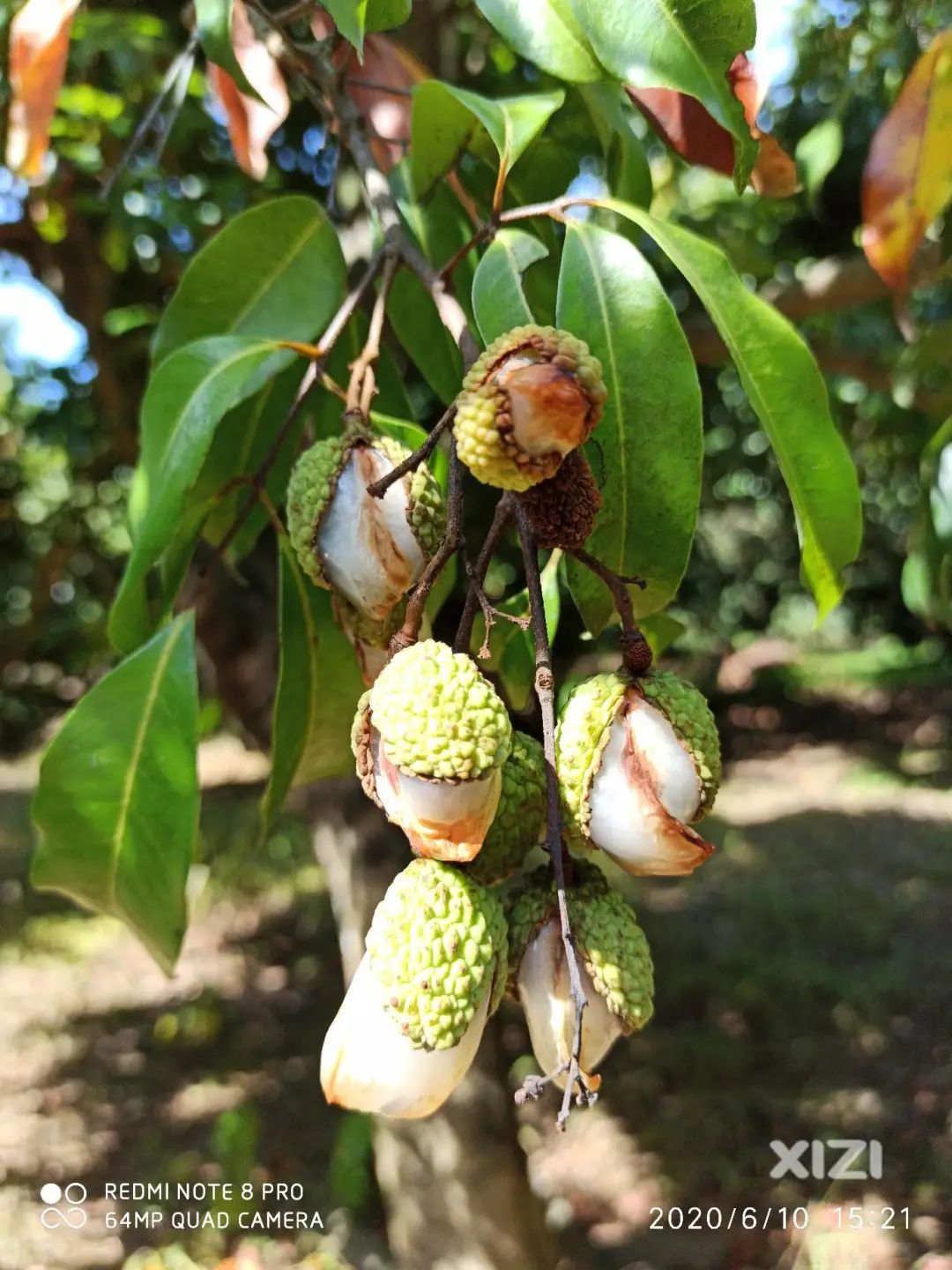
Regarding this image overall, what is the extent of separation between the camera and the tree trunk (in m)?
1.90

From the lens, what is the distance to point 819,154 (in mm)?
1549

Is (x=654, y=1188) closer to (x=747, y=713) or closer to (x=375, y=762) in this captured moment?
(x=375, y=762)

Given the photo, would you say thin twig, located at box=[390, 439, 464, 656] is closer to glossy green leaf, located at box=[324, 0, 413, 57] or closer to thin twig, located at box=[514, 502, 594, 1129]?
thin twig, located at box=[514, 502, 594, 1129]

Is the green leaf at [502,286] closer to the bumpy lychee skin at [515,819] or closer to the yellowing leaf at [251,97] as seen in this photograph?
the bumpy lychee skin at [515,819]

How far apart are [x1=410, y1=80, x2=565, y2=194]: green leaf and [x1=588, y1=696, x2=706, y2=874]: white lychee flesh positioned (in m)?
0.40

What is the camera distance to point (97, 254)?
90.0 inches

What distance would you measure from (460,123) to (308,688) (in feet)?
1.53

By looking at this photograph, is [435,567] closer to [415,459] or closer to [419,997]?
[415,459]

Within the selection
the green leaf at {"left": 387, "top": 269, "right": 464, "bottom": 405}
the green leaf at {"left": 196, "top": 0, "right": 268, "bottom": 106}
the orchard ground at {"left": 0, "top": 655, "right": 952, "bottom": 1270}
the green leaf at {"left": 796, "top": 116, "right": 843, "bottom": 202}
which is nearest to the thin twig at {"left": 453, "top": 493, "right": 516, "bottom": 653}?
the green leaf at {"left": 387, "top": 269, "right": 464, "bottom": 405}

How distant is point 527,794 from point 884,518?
8545 mm

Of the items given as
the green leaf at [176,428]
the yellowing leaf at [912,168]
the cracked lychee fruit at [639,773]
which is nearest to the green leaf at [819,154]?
the yellowing leaf at [912,168]
